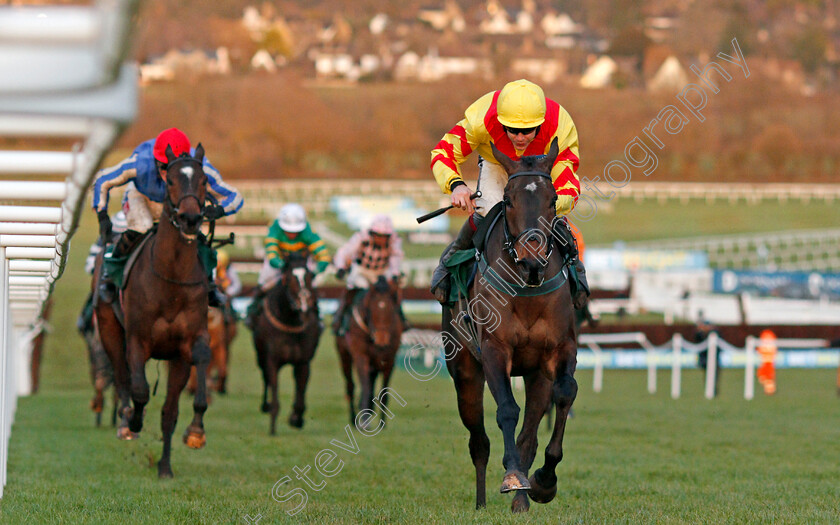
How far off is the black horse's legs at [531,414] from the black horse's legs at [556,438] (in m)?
0.12

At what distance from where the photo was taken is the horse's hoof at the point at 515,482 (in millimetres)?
5383

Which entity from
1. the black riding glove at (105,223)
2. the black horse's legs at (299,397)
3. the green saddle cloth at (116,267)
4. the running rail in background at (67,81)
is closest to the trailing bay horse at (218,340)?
the black horse's legs at (299,397)

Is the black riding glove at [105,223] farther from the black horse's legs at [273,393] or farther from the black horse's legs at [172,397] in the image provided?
the black horse's legs at [273,393]

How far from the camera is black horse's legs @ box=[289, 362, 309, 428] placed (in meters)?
10.9

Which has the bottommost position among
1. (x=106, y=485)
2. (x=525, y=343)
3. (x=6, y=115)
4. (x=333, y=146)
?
(x=106, y=485)

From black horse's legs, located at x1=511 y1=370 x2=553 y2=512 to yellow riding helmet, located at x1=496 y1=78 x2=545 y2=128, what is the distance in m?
1.22

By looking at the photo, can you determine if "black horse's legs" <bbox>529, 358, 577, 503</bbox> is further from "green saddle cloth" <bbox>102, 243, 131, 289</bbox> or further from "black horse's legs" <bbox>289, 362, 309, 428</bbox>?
"black horse's legs" <bbox>289, 362, 309, 428</bbox>

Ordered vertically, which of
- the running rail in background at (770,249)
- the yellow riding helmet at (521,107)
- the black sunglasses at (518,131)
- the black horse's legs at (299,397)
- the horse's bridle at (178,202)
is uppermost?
the running rail in background at (770,249)

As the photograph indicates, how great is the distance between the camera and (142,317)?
741 cm

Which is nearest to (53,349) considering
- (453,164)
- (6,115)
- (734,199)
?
(453,164)

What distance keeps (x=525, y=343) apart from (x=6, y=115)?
2936mm

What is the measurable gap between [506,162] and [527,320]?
75 centimetres

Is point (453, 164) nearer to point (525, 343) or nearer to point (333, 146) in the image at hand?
point (525, 343)

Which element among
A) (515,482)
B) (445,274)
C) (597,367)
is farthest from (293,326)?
(597,367)
